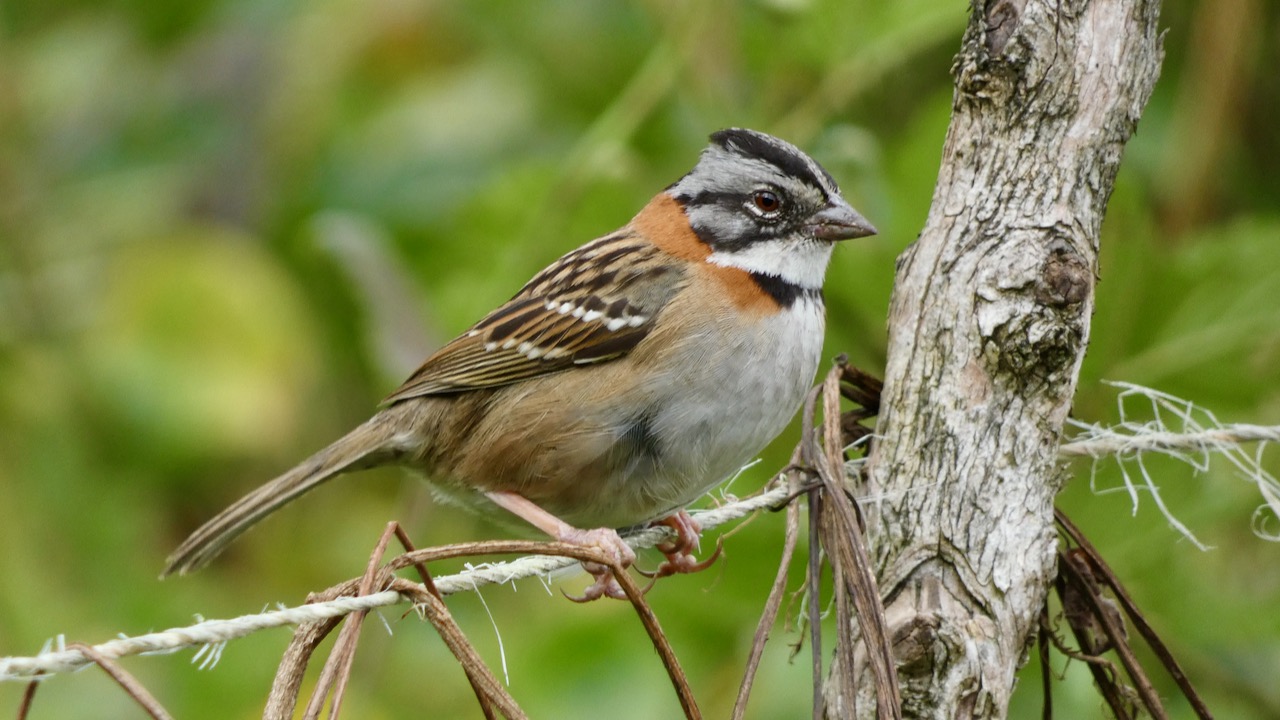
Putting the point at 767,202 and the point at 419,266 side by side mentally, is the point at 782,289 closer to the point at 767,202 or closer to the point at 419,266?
the point at 767,202

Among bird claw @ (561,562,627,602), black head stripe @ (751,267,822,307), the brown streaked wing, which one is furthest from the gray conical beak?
bird claw @ (561,562,627,602)

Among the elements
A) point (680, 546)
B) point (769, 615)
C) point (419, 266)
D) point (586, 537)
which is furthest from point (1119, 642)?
point (419, 266)

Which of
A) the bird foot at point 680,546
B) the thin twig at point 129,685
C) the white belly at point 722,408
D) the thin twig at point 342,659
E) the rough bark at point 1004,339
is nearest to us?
the thin twig at point 129,685

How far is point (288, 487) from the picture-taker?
3.46 metres

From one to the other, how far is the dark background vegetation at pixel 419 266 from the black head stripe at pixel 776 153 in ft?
0.80

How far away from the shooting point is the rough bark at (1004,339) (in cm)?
211

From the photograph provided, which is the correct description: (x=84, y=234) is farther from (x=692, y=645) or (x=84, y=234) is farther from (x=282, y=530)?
(x=692, y=645)

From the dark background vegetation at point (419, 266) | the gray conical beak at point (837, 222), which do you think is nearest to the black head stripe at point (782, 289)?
the gray conical beak at point (837, 222)

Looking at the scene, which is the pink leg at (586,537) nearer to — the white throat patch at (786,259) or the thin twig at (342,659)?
the white throat patch at (786,259)

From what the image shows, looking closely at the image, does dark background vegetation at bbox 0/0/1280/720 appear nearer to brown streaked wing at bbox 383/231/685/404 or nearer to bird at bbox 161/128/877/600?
bird at bbox 161/128/877/600

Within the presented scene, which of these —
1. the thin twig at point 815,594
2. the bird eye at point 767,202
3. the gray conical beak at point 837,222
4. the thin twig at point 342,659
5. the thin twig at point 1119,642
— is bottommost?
the thin twig at point 1119,642

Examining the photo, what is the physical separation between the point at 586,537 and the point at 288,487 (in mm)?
906

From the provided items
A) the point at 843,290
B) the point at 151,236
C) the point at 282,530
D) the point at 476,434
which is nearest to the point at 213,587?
the point at 282,530

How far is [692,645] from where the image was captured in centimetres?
395
